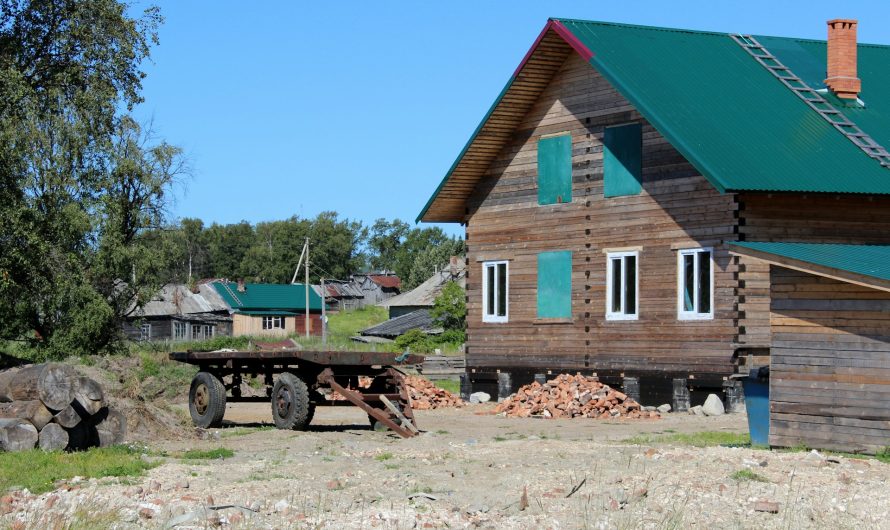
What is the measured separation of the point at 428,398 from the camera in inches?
1275

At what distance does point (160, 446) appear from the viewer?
20.5 metres

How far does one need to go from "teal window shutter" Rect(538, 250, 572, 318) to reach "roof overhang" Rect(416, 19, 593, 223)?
305cm

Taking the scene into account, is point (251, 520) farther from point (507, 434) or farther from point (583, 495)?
point (507, 434)

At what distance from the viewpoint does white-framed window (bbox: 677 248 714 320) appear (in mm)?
28016

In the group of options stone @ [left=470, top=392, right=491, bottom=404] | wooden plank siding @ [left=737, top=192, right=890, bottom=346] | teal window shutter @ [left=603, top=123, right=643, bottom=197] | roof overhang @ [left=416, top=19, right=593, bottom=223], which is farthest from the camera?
stone @ [left=470, top=392, right=491, bottom=404]

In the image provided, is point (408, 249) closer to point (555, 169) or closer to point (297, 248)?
point (297, 248)

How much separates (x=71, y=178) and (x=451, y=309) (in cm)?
3407

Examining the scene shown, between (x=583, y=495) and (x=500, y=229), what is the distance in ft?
61.2

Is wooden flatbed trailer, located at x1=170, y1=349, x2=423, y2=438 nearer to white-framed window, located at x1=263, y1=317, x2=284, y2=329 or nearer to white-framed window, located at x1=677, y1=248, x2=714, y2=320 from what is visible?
white-framed window, located at x1=677, y1=248, x2=714, y2=320

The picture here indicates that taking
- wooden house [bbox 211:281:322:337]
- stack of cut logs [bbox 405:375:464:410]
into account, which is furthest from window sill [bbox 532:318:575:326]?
wooden house [bbox 211:281:322:337]

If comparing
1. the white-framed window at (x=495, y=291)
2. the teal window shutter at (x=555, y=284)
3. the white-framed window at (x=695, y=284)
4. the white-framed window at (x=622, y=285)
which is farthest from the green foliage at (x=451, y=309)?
the white-framed window at (x=695, y=284)

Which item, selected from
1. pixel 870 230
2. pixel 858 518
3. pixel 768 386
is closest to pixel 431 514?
pixel 858 518

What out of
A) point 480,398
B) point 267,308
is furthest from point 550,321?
point 267,308

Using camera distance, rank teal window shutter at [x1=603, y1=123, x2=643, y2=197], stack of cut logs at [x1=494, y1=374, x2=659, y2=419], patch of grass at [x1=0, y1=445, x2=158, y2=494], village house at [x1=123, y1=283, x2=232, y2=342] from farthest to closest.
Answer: village house at [x1=123, y1=283, x2=232, y2=342]
teal window shutter at [x1=603, y1=123, x2=643, y2=197]
stack of cut logs at [x1=494, y1=374, x2=659, y2=419]
patch of grass at [x1=0, y1=445, x2=158, y2=494]
